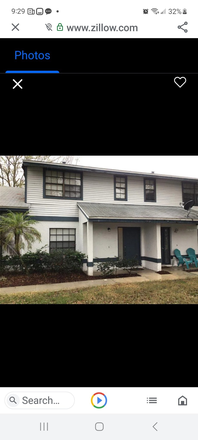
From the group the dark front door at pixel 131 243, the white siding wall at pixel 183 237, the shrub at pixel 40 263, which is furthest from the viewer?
the white siding wall at pixel 183 237

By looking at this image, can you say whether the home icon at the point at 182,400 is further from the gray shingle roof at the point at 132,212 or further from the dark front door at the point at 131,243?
the dark front door at the point at 131,243

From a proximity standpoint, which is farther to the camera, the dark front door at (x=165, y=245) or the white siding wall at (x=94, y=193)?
the dark front door at (x=165, y=245)

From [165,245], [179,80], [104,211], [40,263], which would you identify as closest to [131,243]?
[165,245]

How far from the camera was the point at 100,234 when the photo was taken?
7.71 metres

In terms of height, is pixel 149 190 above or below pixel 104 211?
above

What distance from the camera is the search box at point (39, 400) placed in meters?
0.81

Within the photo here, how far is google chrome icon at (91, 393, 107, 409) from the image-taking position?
0.83 metres

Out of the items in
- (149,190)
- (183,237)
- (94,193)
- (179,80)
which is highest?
(149,190)

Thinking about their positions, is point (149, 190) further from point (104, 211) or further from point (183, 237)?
point (104, 211)

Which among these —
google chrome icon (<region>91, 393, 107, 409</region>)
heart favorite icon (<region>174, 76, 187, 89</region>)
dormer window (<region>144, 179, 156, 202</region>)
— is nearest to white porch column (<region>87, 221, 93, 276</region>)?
dormer window (<region>144, 179, 156, 202</region>)

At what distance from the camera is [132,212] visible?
24.9 feet

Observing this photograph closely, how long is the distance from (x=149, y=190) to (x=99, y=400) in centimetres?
863
